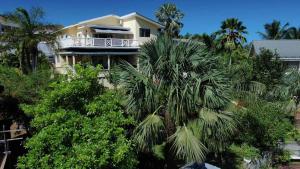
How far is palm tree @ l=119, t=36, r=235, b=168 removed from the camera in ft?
32.3

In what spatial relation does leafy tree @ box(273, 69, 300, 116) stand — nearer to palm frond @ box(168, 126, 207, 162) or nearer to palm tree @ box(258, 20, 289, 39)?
palm frond @ box(168, 126, 207, 162)

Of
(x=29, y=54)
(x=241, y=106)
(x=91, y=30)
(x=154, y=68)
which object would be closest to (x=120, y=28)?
(x=91, y=30)

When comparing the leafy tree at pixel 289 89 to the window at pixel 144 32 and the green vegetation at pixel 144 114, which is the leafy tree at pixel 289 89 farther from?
the window at pixel 144 32

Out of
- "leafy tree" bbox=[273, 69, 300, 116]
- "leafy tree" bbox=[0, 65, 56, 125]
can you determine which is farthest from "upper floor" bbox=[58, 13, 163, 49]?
"leafy tree" bbox=[0, 65, 56, 125]

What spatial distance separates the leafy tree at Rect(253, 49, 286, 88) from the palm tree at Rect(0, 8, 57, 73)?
18418mm

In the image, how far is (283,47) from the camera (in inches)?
1377

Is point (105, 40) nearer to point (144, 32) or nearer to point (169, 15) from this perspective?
point (144, 32)

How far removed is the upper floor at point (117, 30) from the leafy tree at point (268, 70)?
53.2 feet

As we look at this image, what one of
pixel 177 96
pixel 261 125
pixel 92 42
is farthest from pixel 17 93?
pixel 92 42

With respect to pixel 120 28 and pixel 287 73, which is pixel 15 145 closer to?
pixel 287 73

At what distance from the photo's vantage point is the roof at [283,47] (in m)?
33.2

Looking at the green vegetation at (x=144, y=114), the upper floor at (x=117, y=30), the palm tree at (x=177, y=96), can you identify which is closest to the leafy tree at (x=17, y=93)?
the green vegetation at (x=144, y=114)

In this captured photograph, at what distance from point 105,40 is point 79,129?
2418cm

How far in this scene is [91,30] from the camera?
35188 mm
